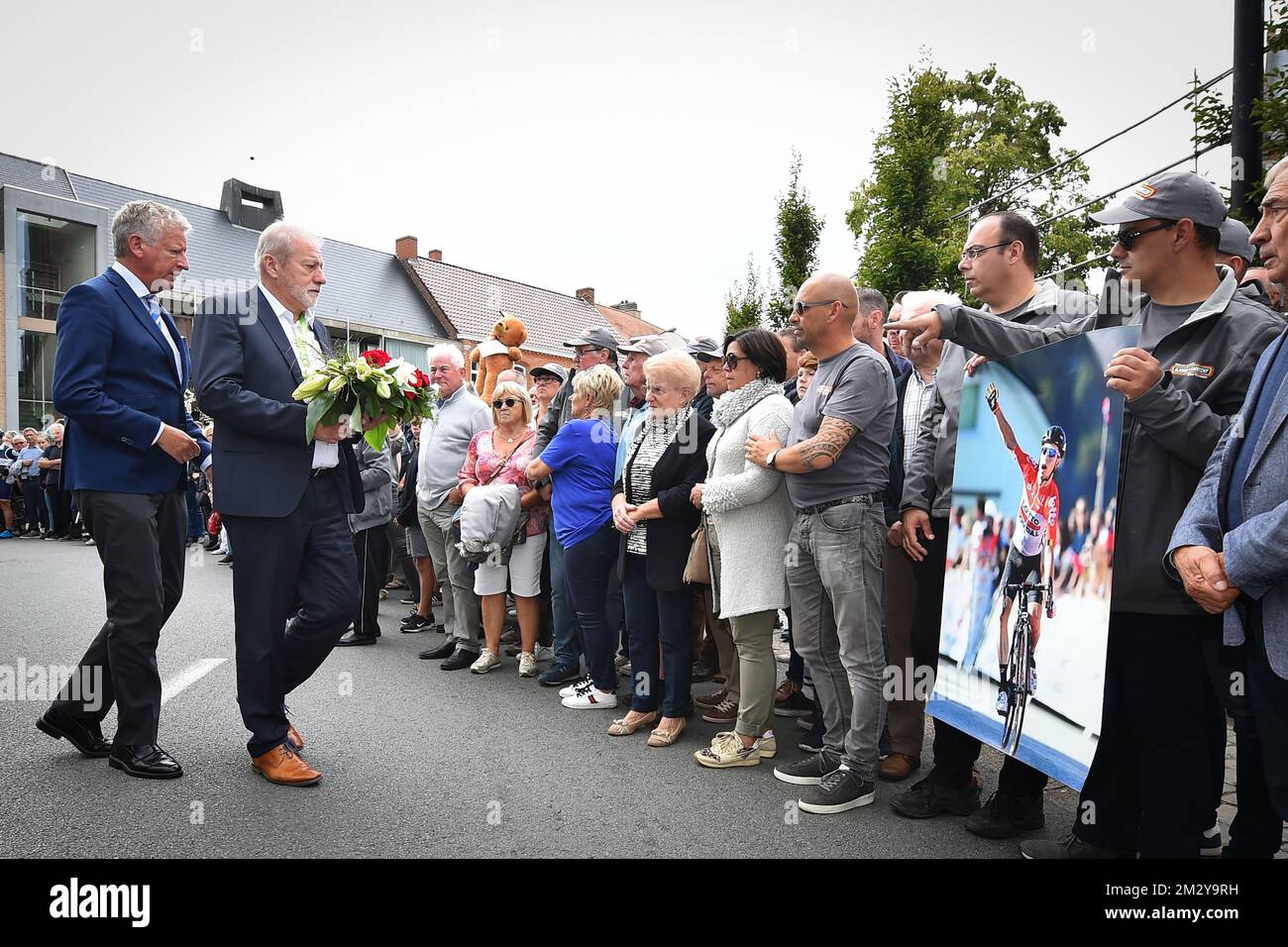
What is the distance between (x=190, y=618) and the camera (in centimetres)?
807

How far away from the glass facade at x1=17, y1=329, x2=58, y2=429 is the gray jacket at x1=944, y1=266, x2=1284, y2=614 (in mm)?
33045

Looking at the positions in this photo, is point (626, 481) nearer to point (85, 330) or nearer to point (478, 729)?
point (478, 729)

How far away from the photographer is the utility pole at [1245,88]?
5.69 meters

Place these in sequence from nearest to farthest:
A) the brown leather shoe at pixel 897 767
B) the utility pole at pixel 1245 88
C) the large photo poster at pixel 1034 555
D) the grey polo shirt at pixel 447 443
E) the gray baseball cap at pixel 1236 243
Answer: the large photo poster at pixel 1034 555 → the gray baseball cap at pixel 1236 243 → the brown leather shoe at pixel 897 767 → the utility pole at pixel 1245 88 → the grey polo shirt at pixel 447 443

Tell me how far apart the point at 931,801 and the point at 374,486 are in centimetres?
583

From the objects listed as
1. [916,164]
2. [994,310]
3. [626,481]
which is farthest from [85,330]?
[916,164]

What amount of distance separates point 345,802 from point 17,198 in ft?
107

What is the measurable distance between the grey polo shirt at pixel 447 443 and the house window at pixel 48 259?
91.6ft

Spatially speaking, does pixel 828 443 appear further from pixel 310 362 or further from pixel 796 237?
pixel 796 237

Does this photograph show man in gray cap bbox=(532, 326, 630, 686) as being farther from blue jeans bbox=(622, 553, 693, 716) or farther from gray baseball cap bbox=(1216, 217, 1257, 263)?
gray baseball cap bbox=(1216, 217, 1257, 263)

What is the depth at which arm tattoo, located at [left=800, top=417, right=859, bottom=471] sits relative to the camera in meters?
3.86

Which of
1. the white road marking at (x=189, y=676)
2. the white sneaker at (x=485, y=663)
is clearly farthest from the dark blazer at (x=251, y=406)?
the white sneaker at (x=485, y=663)

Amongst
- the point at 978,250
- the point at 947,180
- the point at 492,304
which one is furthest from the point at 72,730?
the point at 492,304

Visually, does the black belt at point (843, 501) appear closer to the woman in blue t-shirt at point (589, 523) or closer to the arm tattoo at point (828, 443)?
the arm tattoo at point (828, 443)
